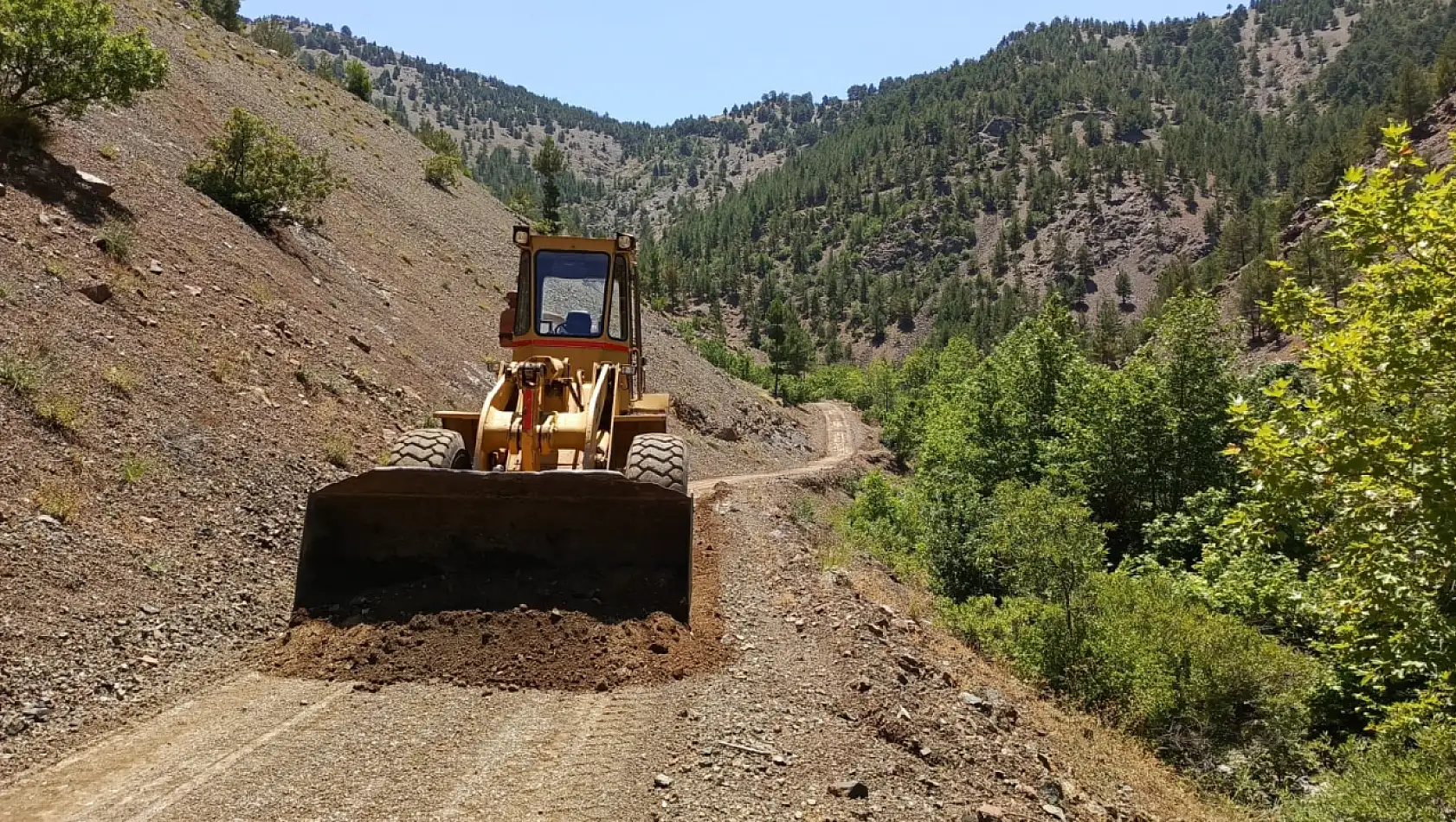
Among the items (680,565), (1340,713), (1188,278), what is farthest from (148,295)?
(1188,278)

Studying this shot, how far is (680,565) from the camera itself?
305 inches

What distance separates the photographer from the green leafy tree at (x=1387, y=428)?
830 centimetres

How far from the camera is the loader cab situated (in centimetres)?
1021

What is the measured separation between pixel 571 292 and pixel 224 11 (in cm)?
4646

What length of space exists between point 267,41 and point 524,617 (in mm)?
56082

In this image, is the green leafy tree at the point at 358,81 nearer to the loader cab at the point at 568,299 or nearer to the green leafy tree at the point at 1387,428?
the loader cab at the point at 568,299

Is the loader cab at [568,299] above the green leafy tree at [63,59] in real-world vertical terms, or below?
below

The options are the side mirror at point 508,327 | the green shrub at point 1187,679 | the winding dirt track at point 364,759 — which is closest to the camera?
the winding dirt track at point 364,759

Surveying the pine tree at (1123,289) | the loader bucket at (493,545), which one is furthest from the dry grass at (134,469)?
the pine tree at (1123,289)

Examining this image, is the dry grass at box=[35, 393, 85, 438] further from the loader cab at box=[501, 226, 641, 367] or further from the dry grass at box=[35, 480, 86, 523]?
the loader cab at box=[501, 226, 641, 367]

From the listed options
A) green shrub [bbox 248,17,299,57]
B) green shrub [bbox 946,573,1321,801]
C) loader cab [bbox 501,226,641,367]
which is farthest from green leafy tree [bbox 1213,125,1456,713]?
green shrub [bbox 248,17,299,57]

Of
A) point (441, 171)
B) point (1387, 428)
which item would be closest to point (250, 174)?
point (1387, 428)

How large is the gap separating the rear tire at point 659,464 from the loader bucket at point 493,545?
56 cm

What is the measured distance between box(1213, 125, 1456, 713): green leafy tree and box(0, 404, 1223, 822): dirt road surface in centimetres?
329
